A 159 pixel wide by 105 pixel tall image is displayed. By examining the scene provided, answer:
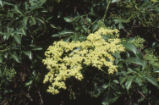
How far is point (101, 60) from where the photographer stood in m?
2.11

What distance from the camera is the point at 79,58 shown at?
83.6 inches

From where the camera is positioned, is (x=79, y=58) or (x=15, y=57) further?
(x=15, y=57)

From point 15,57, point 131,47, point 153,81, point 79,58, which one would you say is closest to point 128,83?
point 153,81

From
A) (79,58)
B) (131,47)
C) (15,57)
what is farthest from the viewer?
(15,57)

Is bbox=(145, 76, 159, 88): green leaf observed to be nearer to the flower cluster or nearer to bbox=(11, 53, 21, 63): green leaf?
the flower cluster

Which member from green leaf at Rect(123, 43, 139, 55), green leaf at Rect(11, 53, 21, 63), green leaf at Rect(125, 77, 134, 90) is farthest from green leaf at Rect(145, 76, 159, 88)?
green leaf at Rect(11, 53, 21, 63)

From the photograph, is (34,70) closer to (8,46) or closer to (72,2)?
(8,46)

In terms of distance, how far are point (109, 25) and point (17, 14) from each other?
0.97 meters

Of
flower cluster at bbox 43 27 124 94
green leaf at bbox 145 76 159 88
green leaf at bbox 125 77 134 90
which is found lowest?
green leaf at bbox 125 77 134 90

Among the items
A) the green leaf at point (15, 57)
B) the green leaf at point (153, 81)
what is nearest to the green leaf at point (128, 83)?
the green leaf at point (153, 81)

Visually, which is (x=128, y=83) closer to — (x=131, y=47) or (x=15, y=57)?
(x=131, y=47)

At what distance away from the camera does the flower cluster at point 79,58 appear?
210 cm

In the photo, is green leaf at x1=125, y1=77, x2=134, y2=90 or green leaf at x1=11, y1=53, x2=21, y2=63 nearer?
green leaf at x1=125, y1=77, x2=134, y2=90

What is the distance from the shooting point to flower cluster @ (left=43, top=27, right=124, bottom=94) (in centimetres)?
210
